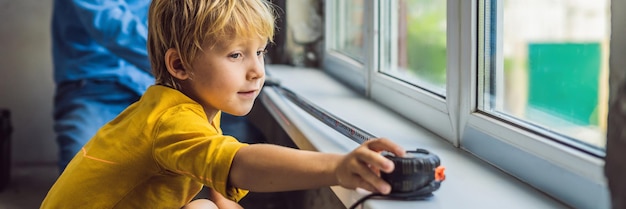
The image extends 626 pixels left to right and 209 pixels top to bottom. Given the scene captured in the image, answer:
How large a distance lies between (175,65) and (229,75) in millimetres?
91

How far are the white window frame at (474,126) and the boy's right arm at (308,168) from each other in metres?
0.22

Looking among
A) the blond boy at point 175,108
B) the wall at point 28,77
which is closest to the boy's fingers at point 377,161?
the blond boy at point 175,108

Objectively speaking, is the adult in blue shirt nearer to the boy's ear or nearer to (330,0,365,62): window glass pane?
(330,0,365,62): window glass pane

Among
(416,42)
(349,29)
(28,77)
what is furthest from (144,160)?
(28,77)

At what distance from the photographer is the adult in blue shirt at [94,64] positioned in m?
2.50

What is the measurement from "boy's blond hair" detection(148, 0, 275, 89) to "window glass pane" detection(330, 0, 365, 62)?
3.29ft

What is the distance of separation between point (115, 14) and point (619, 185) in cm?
217

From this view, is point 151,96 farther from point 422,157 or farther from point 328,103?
point 328,103

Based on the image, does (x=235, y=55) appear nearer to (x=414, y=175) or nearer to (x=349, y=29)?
(x=414, y=175)

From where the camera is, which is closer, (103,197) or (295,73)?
(103,197)

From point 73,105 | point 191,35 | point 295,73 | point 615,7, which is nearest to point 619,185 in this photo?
point 615,7

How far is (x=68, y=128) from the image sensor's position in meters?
2.48

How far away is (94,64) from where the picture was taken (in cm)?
280

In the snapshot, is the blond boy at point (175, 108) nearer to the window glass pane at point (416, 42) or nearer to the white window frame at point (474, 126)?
the white window frame at point (474, 126)
